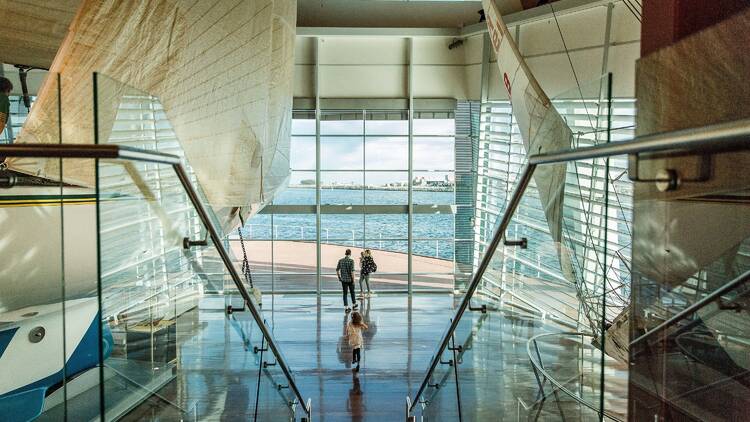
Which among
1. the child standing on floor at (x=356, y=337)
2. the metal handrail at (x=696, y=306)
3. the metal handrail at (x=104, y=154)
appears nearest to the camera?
the metal handrail at (x=696, y=306)

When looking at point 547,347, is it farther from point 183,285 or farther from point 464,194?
point 464,194

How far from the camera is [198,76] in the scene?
4.28 metres

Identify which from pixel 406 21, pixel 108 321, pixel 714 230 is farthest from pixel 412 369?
pixel 406 21

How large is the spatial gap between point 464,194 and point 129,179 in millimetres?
14186

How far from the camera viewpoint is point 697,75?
4.30ft

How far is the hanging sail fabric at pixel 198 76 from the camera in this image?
3.53 metres

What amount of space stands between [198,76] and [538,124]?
8.04 ft

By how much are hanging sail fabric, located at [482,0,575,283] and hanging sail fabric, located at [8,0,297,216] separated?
1669mm

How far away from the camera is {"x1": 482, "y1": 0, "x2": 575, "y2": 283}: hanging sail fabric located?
245 centimetres

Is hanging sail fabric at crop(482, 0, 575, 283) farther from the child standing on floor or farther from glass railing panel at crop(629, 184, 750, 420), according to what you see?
the child standing on floor

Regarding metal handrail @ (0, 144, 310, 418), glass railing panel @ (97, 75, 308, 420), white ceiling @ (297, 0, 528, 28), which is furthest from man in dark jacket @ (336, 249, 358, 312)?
metal handrail @ (0, 144, 310, 418)

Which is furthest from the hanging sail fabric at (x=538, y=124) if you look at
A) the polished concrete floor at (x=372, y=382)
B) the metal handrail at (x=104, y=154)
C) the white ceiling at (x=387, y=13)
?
the white ceiling at (x=387, y=13)

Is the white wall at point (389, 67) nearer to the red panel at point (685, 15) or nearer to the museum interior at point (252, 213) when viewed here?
the museum interior at point (252, 213)

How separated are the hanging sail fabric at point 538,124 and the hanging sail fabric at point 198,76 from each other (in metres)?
1.67
